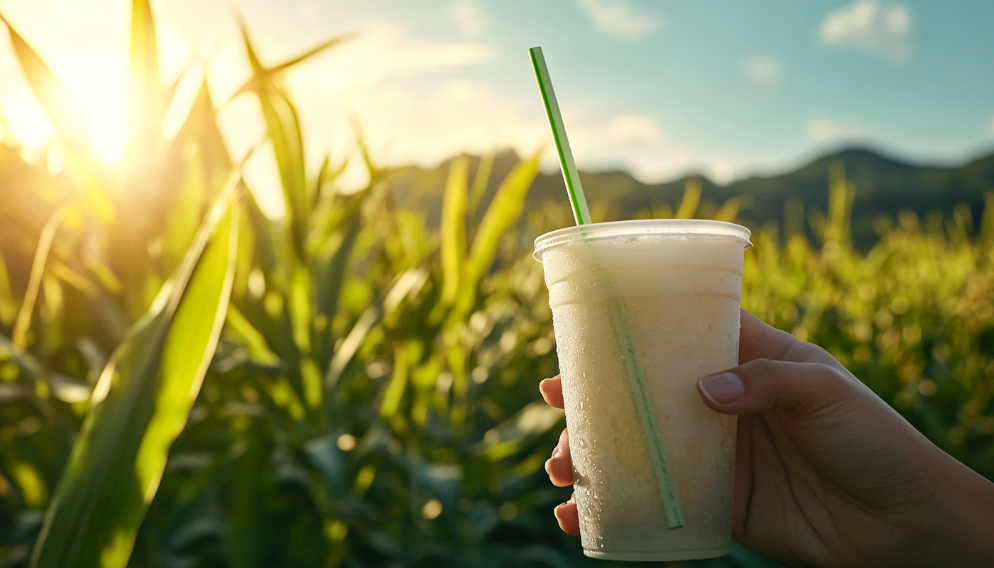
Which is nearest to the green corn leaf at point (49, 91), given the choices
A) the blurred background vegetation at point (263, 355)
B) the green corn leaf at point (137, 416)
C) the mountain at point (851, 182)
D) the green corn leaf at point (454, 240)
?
the blurred background vegetation at point (263, 355)

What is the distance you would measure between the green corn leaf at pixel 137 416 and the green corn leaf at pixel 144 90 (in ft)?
1.67

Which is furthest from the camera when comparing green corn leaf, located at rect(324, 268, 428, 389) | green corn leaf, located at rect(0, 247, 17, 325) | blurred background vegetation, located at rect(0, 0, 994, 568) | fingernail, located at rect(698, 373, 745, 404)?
green corn leaf, located at rect(0, 247, 17, 325)

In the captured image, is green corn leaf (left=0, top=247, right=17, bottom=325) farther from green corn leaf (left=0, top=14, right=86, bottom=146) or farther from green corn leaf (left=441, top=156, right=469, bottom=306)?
green corn leaf (left=441, top=156, right=469, bottom=306)

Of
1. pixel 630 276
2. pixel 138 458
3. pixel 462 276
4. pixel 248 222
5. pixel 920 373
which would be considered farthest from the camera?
pixel 920 373

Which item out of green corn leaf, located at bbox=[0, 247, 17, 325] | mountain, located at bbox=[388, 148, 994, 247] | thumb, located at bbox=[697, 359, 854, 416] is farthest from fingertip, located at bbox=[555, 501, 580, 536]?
mountain, located at bbox=[388, 148, 994, 247]

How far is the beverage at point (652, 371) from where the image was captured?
25.0 inches

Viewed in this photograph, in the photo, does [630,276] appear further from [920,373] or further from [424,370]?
[920,373]

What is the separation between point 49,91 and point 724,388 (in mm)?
776

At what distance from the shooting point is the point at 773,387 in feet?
2.06

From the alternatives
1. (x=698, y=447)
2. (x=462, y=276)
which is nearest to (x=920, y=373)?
(x=462, y=276)

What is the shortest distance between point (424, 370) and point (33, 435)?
67 cm

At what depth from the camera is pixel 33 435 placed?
1.14 metres

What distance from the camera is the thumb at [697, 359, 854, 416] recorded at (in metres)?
0.61

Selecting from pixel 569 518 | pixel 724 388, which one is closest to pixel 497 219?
pixel 569 518
